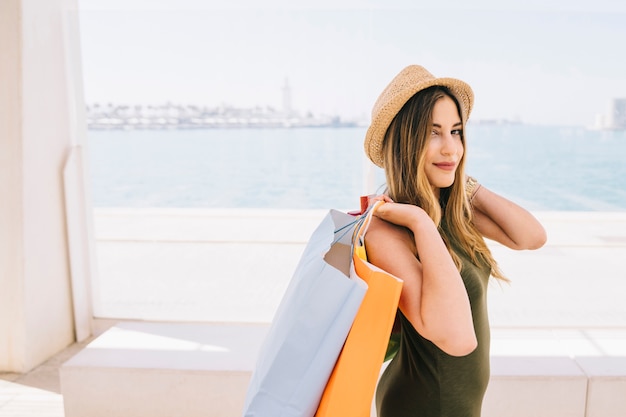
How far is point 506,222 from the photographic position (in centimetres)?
148

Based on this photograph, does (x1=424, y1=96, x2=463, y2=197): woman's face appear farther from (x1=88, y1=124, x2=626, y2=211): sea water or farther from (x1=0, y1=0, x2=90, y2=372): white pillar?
(x1=88, y1=124, x2=626, y2=211): sea water

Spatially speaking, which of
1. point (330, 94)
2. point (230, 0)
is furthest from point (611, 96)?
point (330, 94)

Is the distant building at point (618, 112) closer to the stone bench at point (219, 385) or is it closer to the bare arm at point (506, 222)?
the stone bench at point (219, 385)

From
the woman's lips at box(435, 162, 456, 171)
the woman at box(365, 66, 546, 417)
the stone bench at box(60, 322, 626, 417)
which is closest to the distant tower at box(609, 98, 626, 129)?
the stone bench at box(60, 322, 626, 417)

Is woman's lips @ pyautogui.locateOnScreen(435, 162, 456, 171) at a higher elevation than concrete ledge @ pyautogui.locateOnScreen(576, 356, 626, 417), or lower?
higher

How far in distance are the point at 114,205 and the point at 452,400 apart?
51.6 ft

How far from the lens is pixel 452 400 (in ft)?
3.97

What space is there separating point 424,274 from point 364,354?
0.72 feet

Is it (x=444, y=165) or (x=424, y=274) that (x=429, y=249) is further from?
(x=444, y=165)

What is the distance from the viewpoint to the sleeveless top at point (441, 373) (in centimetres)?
120

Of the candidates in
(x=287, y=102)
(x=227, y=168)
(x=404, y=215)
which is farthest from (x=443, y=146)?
(x=227, y=168)

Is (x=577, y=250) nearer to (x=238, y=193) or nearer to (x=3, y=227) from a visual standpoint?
(x=3, y=227)

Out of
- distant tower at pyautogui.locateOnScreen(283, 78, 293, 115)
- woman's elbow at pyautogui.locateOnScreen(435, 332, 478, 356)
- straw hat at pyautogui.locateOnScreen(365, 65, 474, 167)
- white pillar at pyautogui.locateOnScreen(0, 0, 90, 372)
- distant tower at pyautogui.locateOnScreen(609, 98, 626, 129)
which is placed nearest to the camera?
woman's elbow at pyautogui.locateOnScreen(435, 332, 478, 356)

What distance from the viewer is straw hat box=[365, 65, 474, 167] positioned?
1149mm
